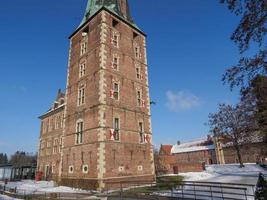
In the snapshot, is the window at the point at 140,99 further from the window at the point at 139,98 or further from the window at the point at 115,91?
the window at the point at 115,91

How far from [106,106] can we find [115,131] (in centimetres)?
254

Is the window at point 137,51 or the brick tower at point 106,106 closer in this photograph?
the brick tower at point 106,106

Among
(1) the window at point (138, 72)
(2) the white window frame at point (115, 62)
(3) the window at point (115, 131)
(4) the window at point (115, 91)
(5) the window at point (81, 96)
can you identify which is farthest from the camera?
(1) the window at point (138, 72)

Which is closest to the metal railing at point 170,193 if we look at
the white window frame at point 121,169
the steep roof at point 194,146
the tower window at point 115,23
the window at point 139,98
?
the white window frame at point 121,169

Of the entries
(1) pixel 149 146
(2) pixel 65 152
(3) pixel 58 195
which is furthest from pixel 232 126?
(3) pixel 58 195

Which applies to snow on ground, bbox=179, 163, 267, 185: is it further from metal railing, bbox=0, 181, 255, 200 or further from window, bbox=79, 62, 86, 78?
window, bbox=79, 62, 86, 78

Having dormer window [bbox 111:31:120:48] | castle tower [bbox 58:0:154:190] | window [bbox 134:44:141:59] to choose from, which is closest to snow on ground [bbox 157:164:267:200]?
castle tower [bbox 58:0:154:190]

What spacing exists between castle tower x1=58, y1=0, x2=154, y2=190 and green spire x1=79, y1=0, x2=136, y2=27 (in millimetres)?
155

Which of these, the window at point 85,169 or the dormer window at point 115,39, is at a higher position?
the dormer window at point 115,39

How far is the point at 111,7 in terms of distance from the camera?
1056 inches

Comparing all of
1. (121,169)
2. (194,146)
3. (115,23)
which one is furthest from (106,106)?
(194,146)

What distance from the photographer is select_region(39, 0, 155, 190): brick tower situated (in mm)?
19734

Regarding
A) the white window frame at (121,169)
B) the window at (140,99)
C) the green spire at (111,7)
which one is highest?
the green spire at (111,7)

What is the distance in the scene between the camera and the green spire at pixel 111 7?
2689cm
